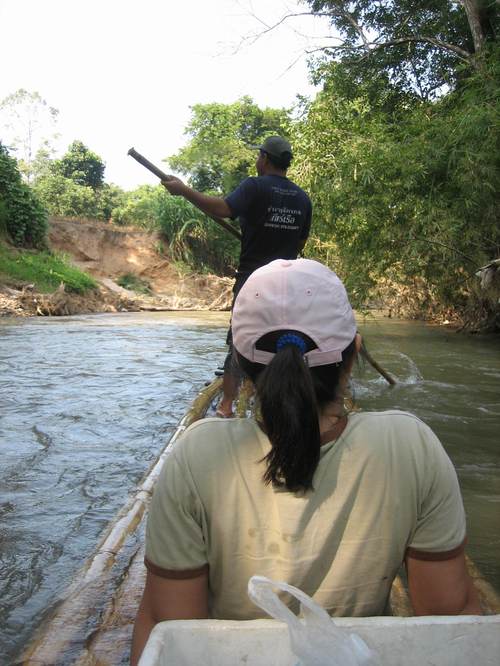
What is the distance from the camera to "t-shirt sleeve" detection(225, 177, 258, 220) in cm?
372

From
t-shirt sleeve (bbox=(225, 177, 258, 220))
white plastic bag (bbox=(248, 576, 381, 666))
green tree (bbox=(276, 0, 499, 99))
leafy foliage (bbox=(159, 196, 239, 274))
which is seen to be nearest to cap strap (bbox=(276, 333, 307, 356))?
white plastic bag (bbox=(248, 576, 381, 666))

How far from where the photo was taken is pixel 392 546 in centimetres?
119

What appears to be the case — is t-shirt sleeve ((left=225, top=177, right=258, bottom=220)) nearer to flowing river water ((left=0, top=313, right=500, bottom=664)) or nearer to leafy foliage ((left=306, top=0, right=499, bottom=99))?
flowing river water ((left=0, top=313, right=500, bottom=664))

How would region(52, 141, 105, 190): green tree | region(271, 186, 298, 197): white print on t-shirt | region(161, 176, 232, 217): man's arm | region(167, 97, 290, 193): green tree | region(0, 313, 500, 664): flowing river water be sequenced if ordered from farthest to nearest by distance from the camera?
region(52, 141, 105, 190): green tree < region(167, 97, 290, 193): green tree < region(271, 186, 298, 197): white print on t-shirt < region(161, 176, 232, 217): man's arm < region(0, 313, 500, 664): flowing river water

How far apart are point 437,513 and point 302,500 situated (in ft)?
0.82

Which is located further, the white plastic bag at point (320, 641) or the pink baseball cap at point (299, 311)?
the pink baseball cap at point (299, 311)

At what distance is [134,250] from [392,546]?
28801mm

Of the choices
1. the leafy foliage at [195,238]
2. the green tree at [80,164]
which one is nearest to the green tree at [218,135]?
the leafy foliage at [195,238]

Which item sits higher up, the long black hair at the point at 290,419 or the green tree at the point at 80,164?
the green tree at the point at 80,164

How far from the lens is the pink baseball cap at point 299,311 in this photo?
1.21m

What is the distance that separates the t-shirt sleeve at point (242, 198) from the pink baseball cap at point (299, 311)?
8.32ft

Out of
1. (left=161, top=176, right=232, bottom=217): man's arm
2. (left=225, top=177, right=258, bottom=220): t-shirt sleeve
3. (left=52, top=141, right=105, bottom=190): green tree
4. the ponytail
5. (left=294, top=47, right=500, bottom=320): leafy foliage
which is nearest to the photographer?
the ponytail

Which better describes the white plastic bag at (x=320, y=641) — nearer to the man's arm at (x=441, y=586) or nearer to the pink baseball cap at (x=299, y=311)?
the man's arm at (x=441, y=586)

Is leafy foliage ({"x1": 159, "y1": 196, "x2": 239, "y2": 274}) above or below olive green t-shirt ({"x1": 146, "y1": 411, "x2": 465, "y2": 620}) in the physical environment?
above
